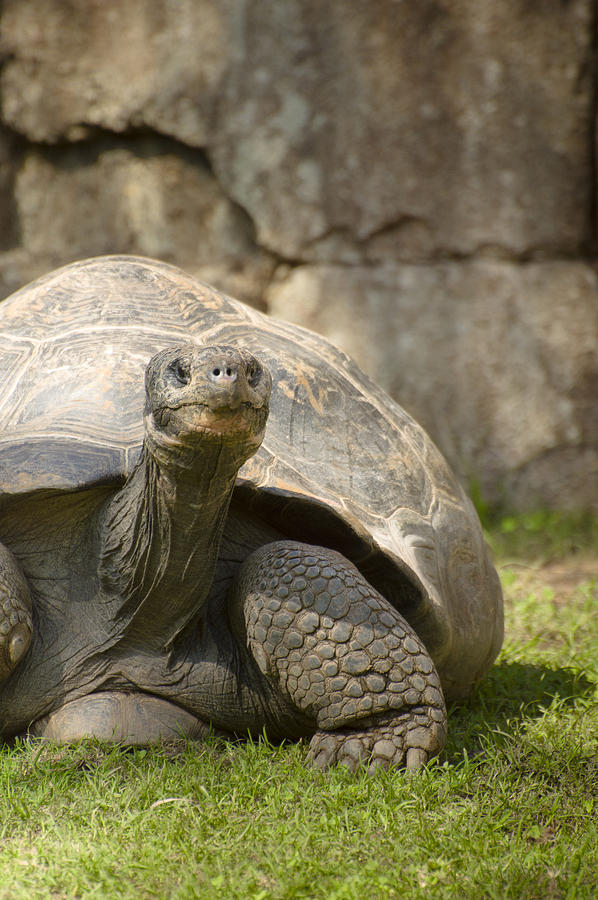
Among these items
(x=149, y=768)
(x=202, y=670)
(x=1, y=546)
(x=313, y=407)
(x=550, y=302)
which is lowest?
(x=149, y=768)

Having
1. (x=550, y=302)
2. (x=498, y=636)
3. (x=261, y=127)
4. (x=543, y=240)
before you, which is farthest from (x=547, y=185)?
(x=498, y=636)

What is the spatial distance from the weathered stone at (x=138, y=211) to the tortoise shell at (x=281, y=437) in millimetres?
2823

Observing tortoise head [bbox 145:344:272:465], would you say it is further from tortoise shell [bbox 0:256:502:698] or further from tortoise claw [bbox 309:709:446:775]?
tortoise claw [bbox 309:709:446:775]

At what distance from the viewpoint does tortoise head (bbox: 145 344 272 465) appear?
2.07 meters

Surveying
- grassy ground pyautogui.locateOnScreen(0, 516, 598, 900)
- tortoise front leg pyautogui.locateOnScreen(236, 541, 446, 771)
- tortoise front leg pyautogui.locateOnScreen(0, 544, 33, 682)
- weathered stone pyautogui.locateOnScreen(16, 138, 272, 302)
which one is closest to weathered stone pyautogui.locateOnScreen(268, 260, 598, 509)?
weathered stone pyautogui.locateOnScreen(16, 138, 272, 302)

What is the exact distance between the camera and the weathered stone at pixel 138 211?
610 centimetres

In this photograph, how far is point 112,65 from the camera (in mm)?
5977

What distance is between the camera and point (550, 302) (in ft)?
19.4

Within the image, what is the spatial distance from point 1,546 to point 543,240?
421 centimetres

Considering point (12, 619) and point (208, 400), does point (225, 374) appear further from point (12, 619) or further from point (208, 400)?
point (12, 619)

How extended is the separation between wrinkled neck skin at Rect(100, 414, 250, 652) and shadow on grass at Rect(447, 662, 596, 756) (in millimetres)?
817

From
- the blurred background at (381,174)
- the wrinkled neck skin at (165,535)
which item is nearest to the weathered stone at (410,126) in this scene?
the blurred background at (381,174)

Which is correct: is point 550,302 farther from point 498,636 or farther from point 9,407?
point 9,407

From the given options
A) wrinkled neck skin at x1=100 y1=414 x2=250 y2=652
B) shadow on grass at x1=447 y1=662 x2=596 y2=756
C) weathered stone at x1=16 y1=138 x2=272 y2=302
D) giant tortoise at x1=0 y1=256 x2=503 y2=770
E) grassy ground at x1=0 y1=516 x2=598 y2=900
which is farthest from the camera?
weathered stone at x1=16 y1=138 x2=272 y2=302
